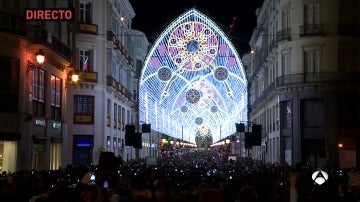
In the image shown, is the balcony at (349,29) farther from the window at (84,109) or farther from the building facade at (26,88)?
the building facade at (26,88)

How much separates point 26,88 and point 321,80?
25.6 m

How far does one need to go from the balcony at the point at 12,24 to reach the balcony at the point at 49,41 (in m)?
0.95

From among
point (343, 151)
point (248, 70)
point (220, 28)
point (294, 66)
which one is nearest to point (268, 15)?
point (220, 28)

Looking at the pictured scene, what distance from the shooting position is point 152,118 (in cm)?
8494

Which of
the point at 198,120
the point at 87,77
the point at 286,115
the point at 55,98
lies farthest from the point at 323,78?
the point at 198,120

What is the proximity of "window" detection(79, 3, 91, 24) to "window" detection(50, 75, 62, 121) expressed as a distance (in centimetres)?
1359

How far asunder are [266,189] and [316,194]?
251 centimetres

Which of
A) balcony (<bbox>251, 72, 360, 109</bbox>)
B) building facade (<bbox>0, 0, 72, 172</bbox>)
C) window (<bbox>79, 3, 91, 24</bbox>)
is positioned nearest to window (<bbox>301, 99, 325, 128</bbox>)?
balcony (<bbox>251, 72, 360, 109</bbox>)

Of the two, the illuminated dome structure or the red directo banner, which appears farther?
the illuminated dome structure

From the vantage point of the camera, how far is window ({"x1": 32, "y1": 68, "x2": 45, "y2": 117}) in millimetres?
33719

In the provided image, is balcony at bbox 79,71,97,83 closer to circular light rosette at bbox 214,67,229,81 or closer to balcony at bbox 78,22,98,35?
balcony at bbox 78,22,98,35

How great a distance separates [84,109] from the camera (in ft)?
174

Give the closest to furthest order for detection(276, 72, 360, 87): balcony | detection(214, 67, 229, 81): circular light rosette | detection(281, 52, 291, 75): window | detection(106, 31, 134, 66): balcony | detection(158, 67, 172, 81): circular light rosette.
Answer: detection(276, 72, 360, 87): balcony → detection(281, 52, 291, 75): window → detection(106, 31, 134, 66): balcony → detection(158, 67, 172, 81): circular light rosette → detection(214, 67, 229, 81): circular light rosette

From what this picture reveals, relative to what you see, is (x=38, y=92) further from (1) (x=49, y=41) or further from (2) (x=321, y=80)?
(2) (x=321, y=80)
